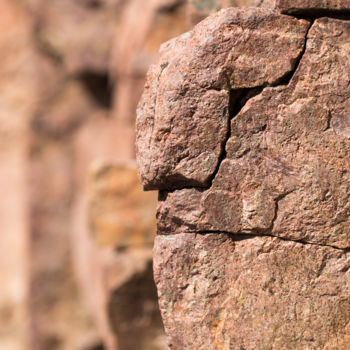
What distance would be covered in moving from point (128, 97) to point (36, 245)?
92cm

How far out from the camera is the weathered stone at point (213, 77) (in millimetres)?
1102

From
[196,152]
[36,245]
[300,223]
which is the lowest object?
[36,245]

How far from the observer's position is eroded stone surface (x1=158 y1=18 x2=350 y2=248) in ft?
3.55

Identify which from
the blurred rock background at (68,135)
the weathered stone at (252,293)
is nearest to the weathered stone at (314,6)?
the weathered stone at (252,293)

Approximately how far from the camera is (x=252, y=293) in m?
1.10

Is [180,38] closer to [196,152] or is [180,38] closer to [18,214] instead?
[196,152]

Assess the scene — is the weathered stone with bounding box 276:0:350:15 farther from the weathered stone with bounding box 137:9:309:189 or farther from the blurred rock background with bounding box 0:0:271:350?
the blurred rock background with bounding box 0:0:271:350

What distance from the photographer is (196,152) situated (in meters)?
1.11

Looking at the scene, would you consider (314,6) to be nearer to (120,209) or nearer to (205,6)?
(205,6)

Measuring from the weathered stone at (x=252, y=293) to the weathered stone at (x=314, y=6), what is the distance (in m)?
0.39

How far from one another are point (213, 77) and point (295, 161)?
198mm

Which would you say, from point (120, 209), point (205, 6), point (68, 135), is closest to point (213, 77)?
point (205, 6)

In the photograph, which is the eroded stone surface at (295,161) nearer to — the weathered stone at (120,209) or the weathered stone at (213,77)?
the weathered stone at (213,77)

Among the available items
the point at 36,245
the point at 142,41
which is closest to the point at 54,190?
the point at 36,245
